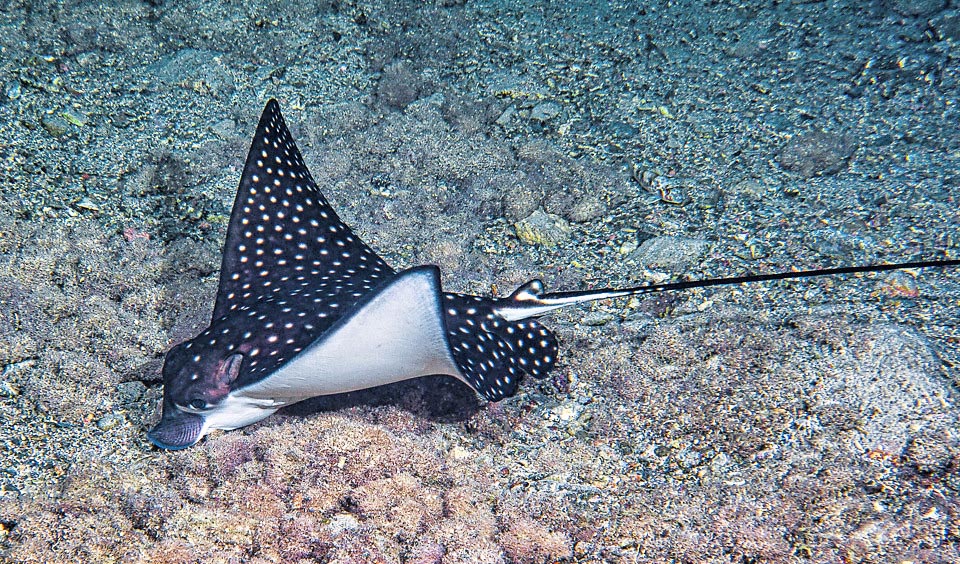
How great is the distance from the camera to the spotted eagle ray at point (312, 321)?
207cm

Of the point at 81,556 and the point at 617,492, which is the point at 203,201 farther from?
the point at 617,492

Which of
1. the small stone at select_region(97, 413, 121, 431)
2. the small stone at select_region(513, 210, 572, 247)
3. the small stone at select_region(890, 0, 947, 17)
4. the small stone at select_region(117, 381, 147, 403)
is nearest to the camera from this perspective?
the small stone at select_region(97, 413, 121, 431)

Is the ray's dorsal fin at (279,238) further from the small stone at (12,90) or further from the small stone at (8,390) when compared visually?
the small stone at (12,90)

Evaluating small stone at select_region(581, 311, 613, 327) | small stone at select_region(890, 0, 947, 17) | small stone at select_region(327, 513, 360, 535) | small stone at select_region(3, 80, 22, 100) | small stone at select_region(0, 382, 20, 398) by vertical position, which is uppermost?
small stone at select_region(3, 80, 22, 100)

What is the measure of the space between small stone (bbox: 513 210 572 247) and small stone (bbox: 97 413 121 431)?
8.10 ft

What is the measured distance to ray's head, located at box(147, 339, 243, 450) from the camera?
2.39 metres

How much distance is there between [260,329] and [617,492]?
171cm

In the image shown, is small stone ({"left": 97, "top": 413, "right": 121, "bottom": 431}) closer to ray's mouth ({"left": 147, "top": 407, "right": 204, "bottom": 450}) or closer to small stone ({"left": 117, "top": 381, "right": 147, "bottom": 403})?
small stone ({"left": 117, "top": 381, "right": 147, "bottom": 403})

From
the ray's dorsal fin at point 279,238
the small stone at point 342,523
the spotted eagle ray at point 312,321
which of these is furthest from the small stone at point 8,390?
the small stone at point 342,523

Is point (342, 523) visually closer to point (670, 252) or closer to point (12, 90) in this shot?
point (670, 252)

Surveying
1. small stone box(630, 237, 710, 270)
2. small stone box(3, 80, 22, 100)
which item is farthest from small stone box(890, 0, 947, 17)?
small stone box(3, 80, 22, 100)

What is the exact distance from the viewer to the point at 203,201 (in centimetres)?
385

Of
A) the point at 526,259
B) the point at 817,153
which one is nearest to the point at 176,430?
the point at 526,259

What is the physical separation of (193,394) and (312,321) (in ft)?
1.90
